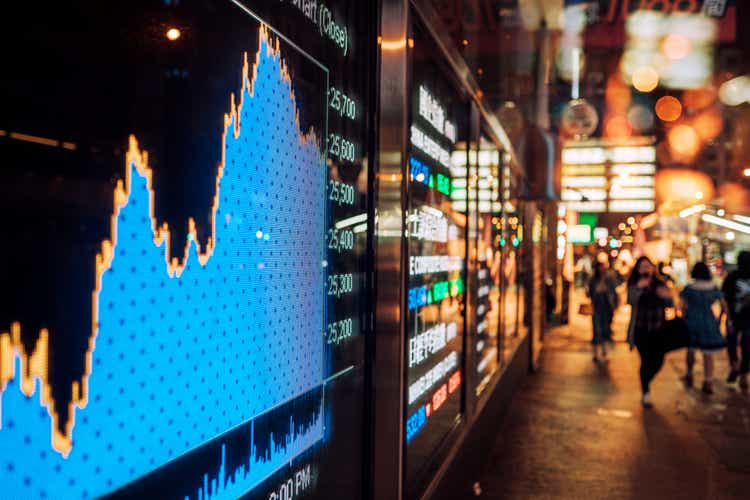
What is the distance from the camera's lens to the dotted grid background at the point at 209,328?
40.5 inches

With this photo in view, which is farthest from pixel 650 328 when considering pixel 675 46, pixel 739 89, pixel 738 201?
pixel 738 201

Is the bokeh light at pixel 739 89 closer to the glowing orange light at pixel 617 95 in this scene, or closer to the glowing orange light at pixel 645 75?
the glowing orange light at pixel 645 75

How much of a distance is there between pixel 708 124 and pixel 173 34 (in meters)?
30.5

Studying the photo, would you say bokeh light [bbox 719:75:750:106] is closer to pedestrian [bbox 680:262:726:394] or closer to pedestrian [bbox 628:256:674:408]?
pedestrian [bbox 680:262:726:394]

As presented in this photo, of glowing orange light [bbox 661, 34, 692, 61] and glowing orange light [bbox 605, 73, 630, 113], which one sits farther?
glowing orange light [bbox 605, 73, 630, 113]

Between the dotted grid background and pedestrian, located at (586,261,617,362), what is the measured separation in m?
10.8

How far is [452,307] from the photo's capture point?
13.7ft

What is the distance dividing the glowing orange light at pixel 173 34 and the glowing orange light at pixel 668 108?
1167 inches

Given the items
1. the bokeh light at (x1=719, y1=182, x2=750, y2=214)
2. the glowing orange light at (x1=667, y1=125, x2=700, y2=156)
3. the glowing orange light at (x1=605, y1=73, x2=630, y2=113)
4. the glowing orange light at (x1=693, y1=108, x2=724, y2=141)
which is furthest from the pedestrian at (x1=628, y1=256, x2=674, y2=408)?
the glowing orange light at (x1=667, y1=125, x2=700, y2=156)

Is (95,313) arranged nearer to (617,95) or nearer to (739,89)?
(739,89)

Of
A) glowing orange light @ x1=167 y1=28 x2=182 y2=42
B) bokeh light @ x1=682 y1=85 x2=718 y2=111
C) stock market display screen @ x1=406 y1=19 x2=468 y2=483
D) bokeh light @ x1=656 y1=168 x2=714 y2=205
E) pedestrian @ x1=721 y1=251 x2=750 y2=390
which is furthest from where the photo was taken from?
bokeh light @ x1=656 y1=168 x2=714 y2=205

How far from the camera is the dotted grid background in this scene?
3.37 feet

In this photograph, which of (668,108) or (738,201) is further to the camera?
(668,108)

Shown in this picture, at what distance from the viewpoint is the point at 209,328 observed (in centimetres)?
138
